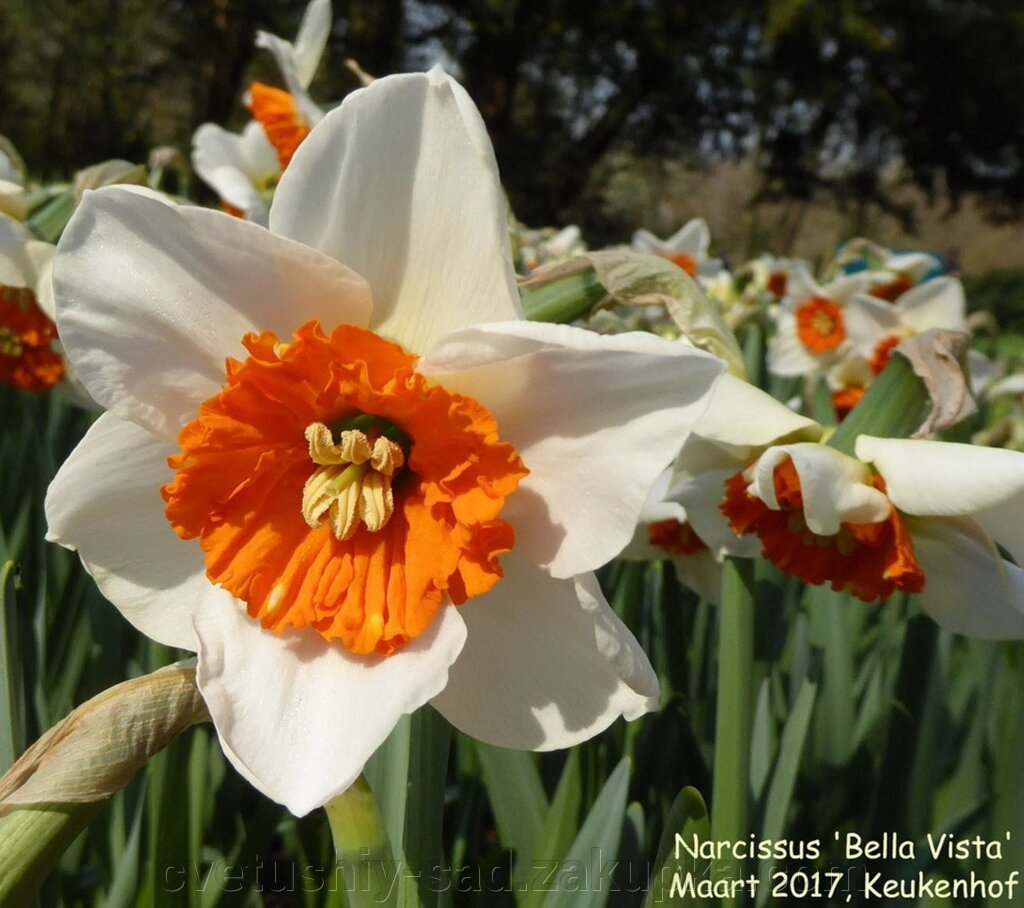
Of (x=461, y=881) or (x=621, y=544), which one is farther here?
(x=461, y=881)

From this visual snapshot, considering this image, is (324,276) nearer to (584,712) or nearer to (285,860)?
(584,712)

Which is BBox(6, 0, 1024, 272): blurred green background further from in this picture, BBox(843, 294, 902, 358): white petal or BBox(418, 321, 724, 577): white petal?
BBox(418, 321, 724, 577): white petal

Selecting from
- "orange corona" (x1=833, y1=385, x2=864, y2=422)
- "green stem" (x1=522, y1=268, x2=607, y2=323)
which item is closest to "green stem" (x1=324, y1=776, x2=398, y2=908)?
"green stem" (x1=522, y1=268, x2=607, y2=323)

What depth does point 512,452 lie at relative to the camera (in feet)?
2.25

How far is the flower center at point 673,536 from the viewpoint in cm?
140

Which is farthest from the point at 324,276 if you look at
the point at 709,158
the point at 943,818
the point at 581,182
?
the point at 709,158

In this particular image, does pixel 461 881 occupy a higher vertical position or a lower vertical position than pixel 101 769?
lower

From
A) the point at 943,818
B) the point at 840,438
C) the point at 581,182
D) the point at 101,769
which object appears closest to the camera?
the point at 101,769

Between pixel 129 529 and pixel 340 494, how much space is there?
6.7 inches

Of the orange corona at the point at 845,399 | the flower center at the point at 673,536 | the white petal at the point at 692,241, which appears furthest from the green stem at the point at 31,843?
the white petal at the point at 692,241

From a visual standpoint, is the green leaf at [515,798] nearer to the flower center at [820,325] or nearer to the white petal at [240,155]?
the white petal at [240,155]

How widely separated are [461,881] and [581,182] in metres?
16.7

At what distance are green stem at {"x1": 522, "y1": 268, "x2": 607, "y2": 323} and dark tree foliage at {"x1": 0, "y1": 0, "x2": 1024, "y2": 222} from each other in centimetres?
1366

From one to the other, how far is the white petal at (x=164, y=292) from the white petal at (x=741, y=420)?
14.0 inches
